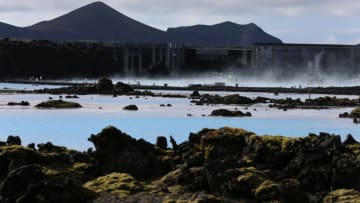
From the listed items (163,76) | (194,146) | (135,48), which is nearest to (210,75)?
(163,76)

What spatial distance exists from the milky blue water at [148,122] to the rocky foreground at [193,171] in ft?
31.0

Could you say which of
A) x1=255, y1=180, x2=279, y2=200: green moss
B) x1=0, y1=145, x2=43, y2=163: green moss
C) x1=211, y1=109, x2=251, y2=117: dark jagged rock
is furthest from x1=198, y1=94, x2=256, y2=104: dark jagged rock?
x1=255, y1=180, x2=279, y2=200: green moss

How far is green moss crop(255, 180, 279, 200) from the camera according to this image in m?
16.2

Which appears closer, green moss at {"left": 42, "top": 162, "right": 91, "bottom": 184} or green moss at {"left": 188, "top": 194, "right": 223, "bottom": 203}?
green moss at {"left": 188, "top": 194, "right": 223, "bottom": 203}

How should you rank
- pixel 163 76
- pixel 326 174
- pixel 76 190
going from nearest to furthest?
pixel 76 190, pixel 326 174, pixel 163 76

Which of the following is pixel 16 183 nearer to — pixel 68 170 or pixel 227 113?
pixel 68 170

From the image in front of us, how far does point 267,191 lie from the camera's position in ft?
53.8

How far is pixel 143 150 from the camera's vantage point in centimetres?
2086

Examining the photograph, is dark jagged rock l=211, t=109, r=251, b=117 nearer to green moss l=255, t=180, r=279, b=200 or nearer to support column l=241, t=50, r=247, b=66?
green moss l=255, t=180, r=279, b=200

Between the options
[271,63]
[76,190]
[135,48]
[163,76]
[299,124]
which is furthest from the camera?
[135,48]

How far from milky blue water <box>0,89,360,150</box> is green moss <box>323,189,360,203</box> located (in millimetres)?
15148

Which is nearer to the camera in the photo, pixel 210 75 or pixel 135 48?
pixel 210 75

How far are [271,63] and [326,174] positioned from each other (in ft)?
361

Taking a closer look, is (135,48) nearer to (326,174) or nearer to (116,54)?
(116,54)
